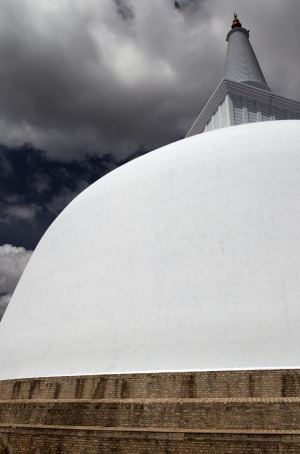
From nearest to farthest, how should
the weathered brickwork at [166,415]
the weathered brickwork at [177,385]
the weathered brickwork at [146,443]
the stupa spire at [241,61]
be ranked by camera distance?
the weathered brickwork at [146,443]
the weathered brickwork at [166,415]
the weathered brickwork at [177,385]
the stupa spire at [241,61]

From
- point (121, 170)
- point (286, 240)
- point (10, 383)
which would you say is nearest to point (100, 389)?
point (10, 383)

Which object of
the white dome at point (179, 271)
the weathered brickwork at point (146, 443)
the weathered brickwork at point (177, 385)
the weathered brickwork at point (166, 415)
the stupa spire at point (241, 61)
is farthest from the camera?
the stupa spire at point (241, 61)

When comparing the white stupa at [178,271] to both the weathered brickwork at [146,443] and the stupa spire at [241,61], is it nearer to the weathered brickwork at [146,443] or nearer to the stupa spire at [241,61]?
the weathered brickwork at [146,443]

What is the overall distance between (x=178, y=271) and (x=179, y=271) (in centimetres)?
2

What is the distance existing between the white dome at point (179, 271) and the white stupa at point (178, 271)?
2 cm

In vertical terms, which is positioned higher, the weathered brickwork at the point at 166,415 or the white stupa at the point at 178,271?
the white stupa at the point at 178,271

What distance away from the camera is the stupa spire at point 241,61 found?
16.1 metres

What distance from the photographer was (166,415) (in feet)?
18.6

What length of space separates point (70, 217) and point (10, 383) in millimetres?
3743

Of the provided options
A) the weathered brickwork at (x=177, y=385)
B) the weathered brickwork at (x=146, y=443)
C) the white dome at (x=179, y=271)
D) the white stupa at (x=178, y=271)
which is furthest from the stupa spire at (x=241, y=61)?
the weathered brickwork at (x=146, y=443)

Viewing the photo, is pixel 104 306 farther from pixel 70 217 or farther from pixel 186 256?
pixel 70 217

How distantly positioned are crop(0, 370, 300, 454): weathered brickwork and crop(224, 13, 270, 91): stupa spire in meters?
12.9

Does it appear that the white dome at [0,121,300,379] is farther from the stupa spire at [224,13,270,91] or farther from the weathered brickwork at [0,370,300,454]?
the stupa spire at [224,13,270,91]

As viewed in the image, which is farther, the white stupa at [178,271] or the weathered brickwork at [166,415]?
the white stupa at [178,271]
